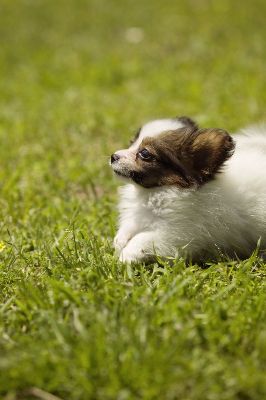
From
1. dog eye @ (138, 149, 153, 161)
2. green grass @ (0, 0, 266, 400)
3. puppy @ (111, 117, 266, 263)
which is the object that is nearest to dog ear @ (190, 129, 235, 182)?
puppy @ (111, 117, 266, 263)

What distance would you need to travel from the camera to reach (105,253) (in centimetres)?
380

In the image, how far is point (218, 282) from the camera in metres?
3.37

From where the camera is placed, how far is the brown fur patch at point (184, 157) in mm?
3523

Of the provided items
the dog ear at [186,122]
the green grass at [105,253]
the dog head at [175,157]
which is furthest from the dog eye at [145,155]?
the green grass at [105,253]

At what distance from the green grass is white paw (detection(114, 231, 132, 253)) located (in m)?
0.08

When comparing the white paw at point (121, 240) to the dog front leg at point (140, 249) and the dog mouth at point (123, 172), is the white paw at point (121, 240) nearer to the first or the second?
the dog front leg at point (140, 249)

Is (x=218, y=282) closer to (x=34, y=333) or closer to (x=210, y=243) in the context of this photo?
(x=210, y=243)

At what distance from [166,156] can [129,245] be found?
618 millimetres

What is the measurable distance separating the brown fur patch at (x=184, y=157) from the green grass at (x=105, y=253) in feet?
1.76

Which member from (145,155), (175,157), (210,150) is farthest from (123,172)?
(210,150)

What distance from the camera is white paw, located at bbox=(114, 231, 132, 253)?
3836 millimetres

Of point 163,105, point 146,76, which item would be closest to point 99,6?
point 146,76

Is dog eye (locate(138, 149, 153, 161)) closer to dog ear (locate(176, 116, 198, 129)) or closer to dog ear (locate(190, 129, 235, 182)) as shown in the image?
dog ear (locate(190, 129, 235, 182))

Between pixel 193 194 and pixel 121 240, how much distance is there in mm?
619
